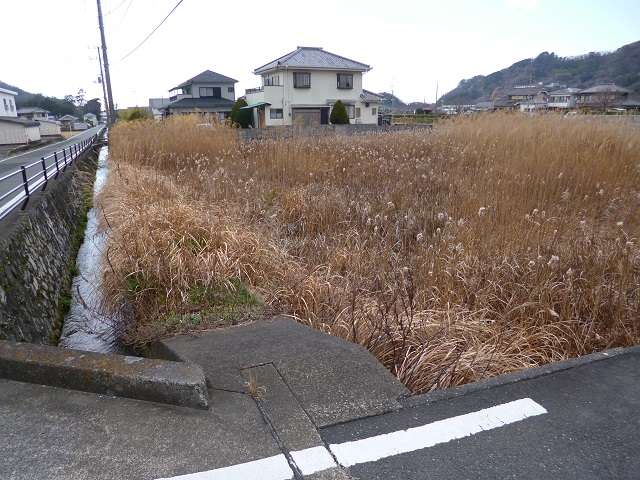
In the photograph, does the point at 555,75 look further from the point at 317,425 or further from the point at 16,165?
the point at 317,425

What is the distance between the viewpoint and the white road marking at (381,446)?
183cm

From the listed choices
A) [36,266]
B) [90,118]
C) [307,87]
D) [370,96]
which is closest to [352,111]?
[370,96]

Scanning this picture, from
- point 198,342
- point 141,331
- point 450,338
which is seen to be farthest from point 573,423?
point 141,331

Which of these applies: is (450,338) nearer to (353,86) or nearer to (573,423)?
(573,423)

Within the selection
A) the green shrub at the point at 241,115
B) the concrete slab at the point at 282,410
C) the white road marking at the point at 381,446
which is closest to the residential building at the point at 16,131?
the green shrub at the point at 241,115

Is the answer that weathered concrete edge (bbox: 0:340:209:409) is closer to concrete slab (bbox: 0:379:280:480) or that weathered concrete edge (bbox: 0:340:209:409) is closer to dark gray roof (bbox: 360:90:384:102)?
concrete slab (bbox: 0:379:280:480)

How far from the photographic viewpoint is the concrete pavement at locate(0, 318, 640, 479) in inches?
73.5

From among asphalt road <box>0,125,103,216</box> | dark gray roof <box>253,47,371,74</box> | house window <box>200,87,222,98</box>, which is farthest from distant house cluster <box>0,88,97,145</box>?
dark gray roof <box>253,47,371,74</box>

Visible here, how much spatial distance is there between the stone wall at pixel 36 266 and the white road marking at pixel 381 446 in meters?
2.20

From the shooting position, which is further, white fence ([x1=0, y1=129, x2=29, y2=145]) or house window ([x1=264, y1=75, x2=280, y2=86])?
house window ([x1=264, y1=75, x2=280, y2=86])

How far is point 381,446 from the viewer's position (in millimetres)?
2012

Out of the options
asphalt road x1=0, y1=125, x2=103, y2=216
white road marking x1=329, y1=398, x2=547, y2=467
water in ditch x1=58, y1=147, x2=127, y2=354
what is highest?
asphalt road x1=0, y1=125, x2=103, y2=216

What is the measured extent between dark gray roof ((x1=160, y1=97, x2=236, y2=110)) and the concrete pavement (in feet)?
152

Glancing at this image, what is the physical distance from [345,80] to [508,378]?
36176 millimetres
